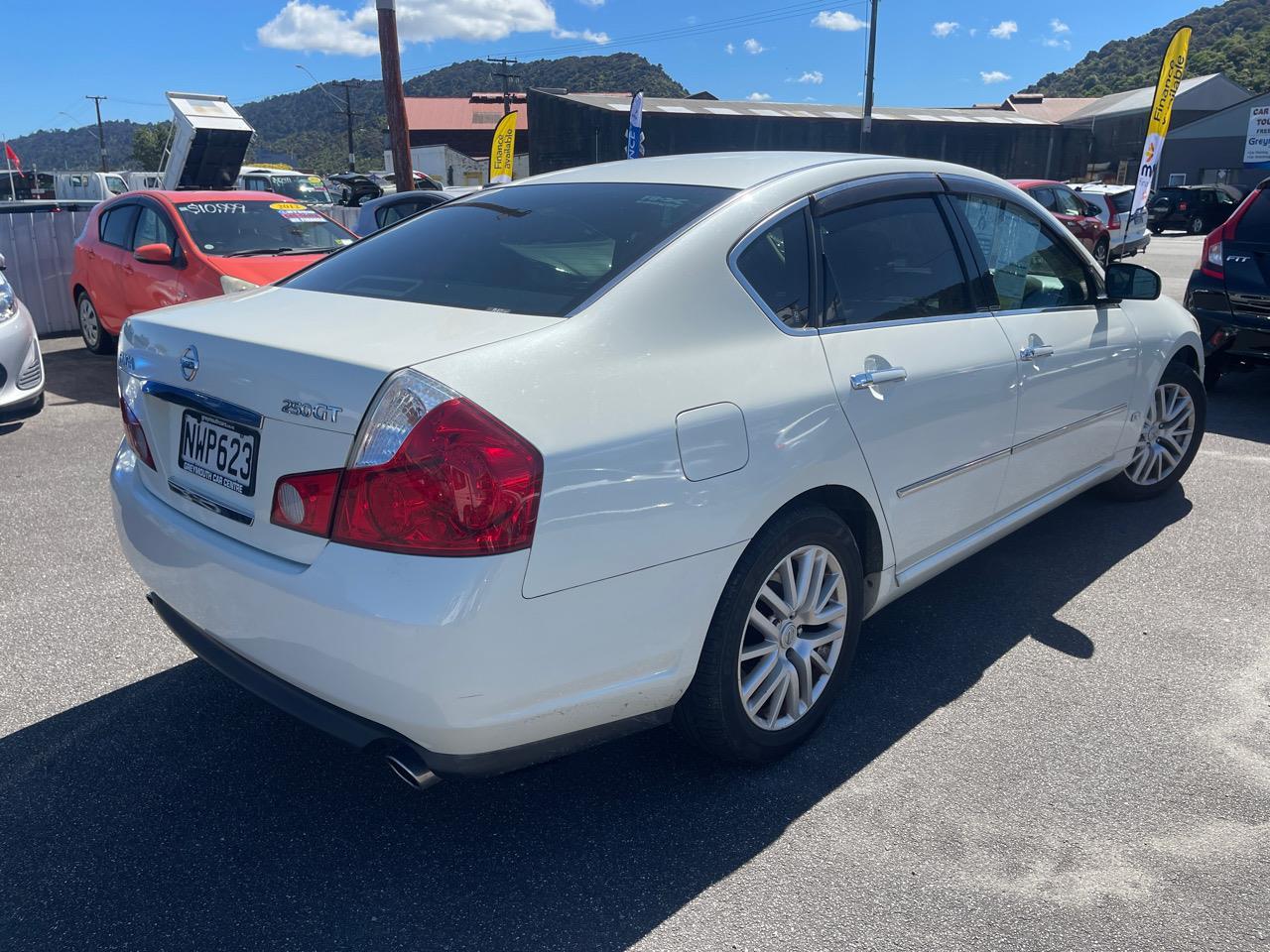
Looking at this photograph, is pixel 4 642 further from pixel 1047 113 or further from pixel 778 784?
pixel 1047 113

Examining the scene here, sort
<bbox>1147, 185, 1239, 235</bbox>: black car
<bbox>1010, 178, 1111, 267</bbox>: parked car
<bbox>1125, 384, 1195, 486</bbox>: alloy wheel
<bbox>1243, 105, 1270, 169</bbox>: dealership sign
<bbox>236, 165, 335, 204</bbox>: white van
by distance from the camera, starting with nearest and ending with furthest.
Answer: <bbox>1125, 384, 1195, 486</bbox>: alloy wheel
<bbox>1010, 178, 1111, 267</bbox>: parked car
<bbox>236, 165, 335, 204</bbox>: white van
<bbox>1147, 185, 1239, 235</bbox>: black car
<bbox>1243, 105, 1270, 169</bbox>: dealership sign

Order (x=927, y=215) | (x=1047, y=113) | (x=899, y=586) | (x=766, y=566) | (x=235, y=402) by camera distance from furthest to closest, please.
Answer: (x=1047, y=113) → (x=927, y=215) → (x=899, y=586) → (x=766, y=566) → (x=235, y=402)

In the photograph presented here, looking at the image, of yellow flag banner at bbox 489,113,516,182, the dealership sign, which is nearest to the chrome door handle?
yellow flag banner at bbox 489,113,516,182

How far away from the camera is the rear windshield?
2504 millimetres

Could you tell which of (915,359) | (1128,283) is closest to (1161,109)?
(1128,283)

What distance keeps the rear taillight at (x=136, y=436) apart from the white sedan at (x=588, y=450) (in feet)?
0.08

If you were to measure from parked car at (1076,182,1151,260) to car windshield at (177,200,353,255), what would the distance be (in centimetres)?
1363

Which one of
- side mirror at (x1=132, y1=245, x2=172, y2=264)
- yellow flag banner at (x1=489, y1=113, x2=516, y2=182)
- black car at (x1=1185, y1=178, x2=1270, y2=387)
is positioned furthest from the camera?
yellow flag banner at (x1=489, y1=113, x2=516, y2=182)

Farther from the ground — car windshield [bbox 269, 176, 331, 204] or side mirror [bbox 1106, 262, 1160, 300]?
car windshield [bbox 269, 176, 331, 204]

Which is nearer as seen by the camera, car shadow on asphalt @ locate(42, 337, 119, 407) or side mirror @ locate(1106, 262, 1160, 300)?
side mirror @ locate(1106, 262, 1160, 300)

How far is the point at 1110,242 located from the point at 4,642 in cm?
1902

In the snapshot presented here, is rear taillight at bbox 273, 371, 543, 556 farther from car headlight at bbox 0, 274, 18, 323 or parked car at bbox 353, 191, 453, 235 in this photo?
parked car at bbox 353, 191, 453, 235

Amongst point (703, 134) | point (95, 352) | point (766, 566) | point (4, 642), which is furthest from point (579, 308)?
point (703, 134)

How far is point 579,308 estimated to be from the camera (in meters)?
2.30
